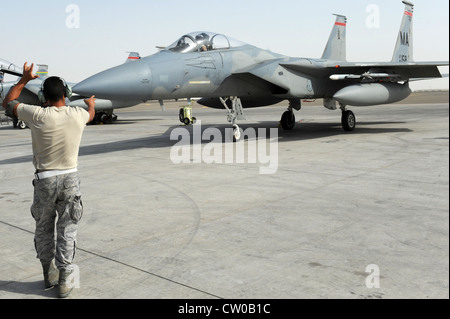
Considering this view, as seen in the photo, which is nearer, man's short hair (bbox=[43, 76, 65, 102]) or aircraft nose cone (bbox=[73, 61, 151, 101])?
man's short hair (bbox=[43, 76, 65, 102])

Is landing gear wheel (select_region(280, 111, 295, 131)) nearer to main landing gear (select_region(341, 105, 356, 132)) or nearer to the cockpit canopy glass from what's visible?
main landing gear (select_region(341, 105, 356, 132))

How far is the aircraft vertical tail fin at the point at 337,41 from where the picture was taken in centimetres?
1744

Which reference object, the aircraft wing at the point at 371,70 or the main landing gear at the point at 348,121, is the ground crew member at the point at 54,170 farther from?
the main landing gear at the point at 348,121

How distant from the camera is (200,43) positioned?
36.5 feet

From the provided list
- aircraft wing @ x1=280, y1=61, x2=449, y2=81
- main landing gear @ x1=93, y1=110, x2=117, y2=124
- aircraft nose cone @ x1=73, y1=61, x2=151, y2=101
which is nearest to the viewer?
aircraft nose cone @ x1=73, y1=61, x2=151, y2=101

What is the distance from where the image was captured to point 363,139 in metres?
12.1

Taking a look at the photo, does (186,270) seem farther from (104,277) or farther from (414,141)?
(414,141)

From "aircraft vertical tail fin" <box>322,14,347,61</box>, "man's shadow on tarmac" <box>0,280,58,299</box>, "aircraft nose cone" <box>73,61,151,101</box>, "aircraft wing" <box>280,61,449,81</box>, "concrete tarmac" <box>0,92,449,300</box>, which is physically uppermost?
"aircraft vertical tail fin" <box>322,14,347,61</box>

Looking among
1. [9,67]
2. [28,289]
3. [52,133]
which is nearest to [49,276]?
[28,289]

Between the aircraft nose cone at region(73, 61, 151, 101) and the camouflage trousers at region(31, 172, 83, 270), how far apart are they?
579 centimetres

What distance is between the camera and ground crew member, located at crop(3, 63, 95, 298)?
10.8ft

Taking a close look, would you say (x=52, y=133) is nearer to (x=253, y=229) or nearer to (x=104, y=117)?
(x=253, y=229)

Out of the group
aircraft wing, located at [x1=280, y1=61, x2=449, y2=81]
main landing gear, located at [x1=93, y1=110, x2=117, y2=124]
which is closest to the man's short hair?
aircraft wing, located at [x1=280, y1=61, x2=449, y2=81]
